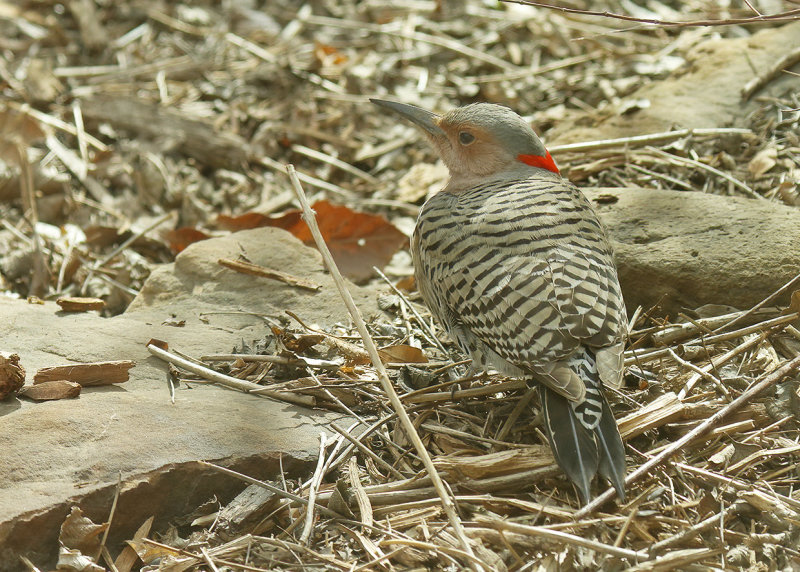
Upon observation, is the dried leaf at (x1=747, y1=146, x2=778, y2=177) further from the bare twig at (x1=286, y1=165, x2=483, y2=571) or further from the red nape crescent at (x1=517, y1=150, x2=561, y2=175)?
the bare twig at (x1=286, y1=165, x2=483, y2=571)

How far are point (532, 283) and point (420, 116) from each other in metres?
1.68

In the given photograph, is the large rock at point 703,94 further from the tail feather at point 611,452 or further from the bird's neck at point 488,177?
the tail feather at point 611,452

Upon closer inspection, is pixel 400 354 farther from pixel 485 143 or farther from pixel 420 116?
pixel 420 116

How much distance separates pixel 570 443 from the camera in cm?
305

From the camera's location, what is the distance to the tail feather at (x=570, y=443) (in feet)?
9.75

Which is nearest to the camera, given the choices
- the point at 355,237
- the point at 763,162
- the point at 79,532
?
the point at 79,532

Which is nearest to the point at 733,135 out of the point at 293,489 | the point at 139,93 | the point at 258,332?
the point at 258,332

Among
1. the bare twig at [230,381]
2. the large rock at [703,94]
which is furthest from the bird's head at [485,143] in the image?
the bare twig at [230,381]

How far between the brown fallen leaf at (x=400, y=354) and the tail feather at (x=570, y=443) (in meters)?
0.96

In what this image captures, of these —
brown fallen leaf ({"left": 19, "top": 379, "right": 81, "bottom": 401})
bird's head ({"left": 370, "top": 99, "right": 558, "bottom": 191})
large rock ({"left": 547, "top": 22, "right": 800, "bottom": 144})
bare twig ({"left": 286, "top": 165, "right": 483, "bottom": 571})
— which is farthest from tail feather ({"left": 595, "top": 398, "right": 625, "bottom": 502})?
large rock ({"left": 547, "top": 22, "right": 800, "bottom": 144})

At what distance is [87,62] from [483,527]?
600 centimetres

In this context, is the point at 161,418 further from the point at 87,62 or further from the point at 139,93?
the point at 87,62

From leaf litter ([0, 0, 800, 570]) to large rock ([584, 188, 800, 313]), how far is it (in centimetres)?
11

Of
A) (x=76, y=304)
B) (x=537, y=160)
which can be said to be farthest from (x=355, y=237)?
(x=76, y=304)
